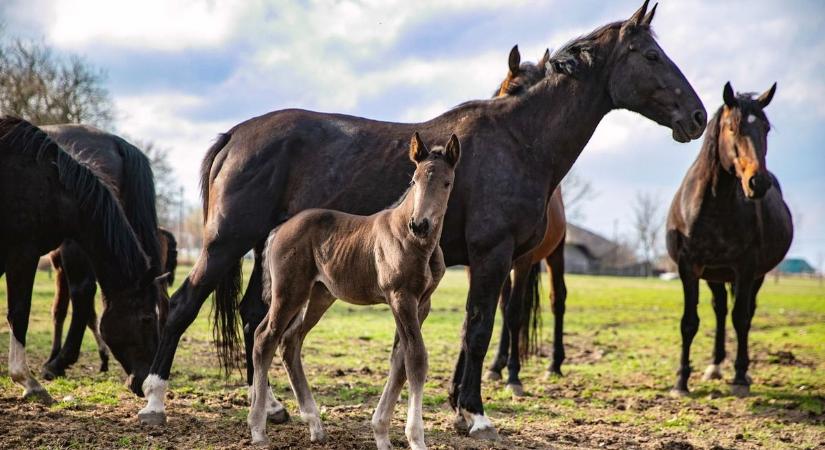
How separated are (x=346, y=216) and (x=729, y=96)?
5.09 metres

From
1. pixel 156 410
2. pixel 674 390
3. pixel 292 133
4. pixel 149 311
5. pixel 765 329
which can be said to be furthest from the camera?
pixel 765 329

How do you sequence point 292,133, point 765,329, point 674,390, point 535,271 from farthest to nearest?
point 765,329 → point 535,271 → point 674,390 → point 292,133

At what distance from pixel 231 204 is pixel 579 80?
3.00 metres

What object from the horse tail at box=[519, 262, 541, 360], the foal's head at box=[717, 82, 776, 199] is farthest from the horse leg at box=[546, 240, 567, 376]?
the foal's head at box=[717, 82, 776, 199]

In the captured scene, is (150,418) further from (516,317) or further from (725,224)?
(725,224)

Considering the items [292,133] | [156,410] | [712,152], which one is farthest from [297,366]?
[712,152]

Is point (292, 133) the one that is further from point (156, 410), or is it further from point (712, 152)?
point (712, 152)

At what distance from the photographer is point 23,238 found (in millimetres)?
6430

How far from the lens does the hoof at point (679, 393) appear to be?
27.0 ft

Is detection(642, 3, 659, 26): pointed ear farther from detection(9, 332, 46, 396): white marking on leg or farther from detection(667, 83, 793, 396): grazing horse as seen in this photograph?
detection(9, 332, 46, 396): white marking on leg

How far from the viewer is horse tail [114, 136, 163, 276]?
762 centimetres

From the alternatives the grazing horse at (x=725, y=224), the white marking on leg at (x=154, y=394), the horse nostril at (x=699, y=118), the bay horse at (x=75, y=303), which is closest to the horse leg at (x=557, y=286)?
the grazing horse at (x=725, y=224)

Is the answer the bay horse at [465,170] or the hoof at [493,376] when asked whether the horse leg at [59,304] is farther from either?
the hoof at [493,376]

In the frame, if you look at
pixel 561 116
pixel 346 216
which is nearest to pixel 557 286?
pixel 561 116
